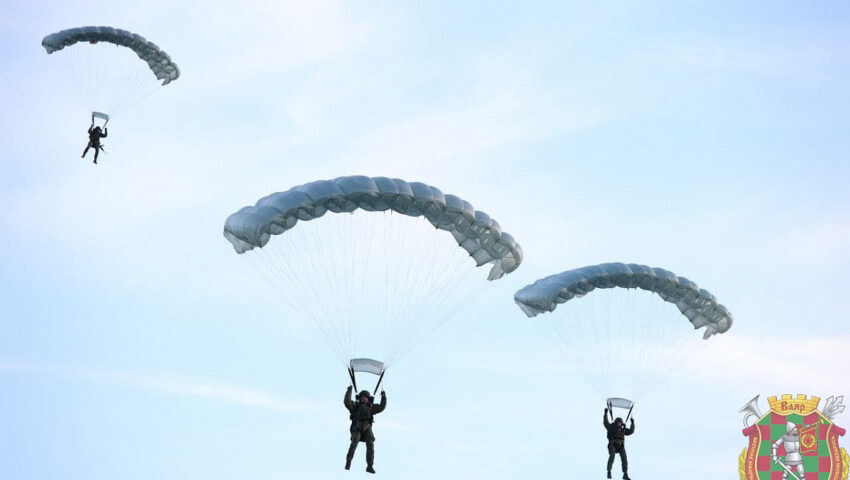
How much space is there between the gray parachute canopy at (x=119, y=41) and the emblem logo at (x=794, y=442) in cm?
2033

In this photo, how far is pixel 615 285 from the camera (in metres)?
29.4

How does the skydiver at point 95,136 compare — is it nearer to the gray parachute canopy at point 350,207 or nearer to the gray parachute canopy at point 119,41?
the gray parachute canopy at point 119,41

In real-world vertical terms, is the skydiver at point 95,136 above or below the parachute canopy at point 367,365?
above

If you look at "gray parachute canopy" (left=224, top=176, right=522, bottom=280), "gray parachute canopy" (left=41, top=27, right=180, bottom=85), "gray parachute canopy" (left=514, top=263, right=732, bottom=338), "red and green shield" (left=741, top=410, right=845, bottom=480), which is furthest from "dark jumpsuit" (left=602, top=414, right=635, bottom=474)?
"gray parachute canopy" (left=41, top=27, right=180, bottom=85)

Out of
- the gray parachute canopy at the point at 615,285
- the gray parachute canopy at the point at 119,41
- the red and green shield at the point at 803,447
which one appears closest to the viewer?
the gray parachute canopy at the point at 615,285

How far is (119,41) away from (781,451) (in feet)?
75.0

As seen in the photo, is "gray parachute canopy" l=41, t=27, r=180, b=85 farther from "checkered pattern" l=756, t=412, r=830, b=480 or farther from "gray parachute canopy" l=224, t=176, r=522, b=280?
"checkered pattern" l=756, t=412, r=830, b=480

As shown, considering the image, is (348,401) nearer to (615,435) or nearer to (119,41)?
(615,435)

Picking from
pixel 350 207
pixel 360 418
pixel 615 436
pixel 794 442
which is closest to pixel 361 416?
pixel 360 418

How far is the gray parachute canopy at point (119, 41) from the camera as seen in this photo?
133 feet

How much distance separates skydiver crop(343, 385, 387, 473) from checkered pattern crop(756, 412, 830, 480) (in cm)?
1433

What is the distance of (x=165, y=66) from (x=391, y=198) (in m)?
17.5

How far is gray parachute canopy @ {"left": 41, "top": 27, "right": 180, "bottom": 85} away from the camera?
40625mm

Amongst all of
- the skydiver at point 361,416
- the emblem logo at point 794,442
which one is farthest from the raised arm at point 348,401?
the emblem logo at point 794,442
